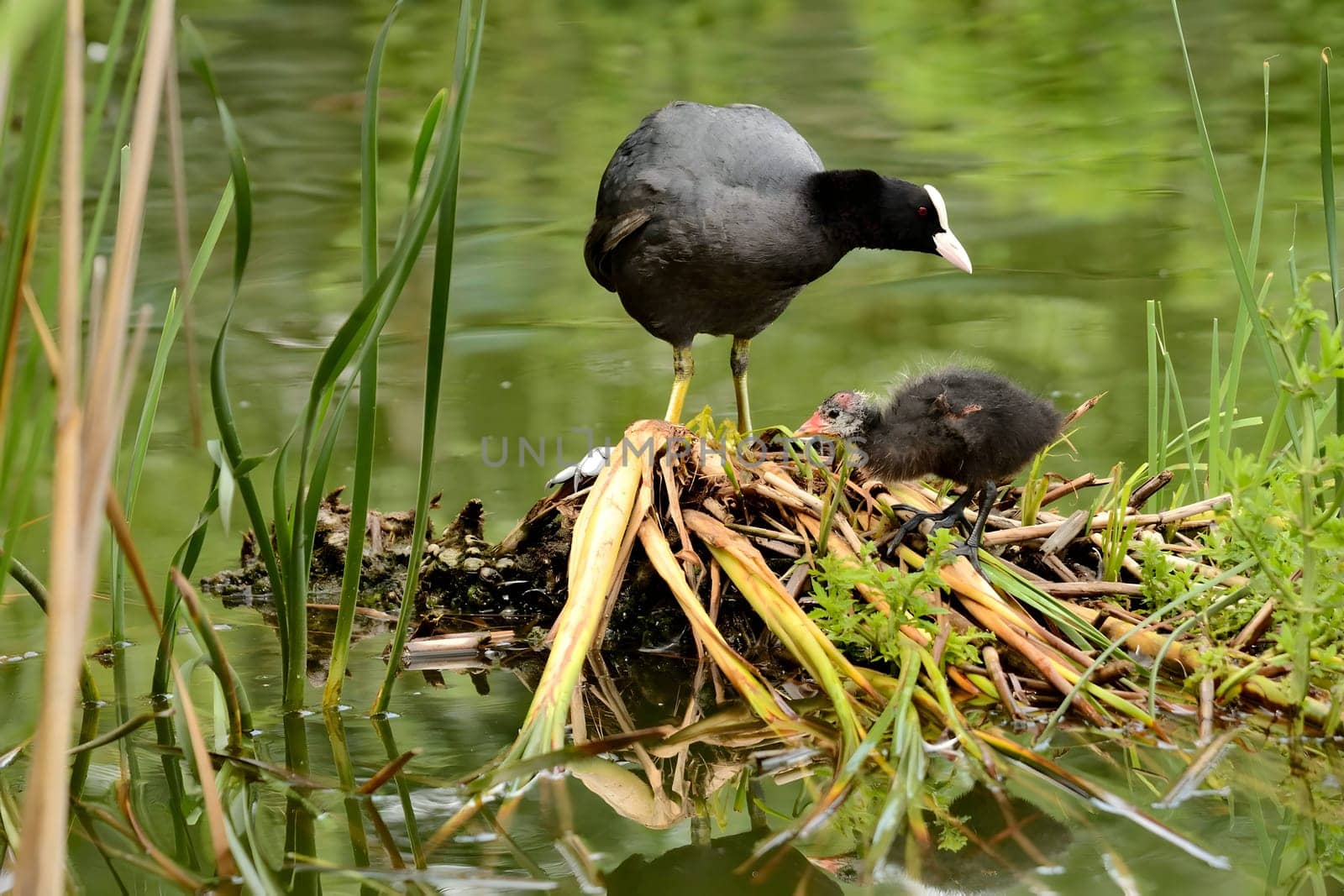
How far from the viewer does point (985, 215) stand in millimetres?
4570

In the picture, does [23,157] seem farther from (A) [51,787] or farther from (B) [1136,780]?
(B) [1136,780]

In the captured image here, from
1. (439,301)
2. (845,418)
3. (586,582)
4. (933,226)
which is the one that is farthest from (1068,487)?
(439,301)

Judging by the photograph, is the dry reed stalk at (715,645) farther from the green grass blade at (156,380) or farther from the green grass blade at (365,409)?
the green grass blade at (156,380)

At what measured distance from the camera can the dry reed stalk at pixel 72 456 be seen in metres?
0.82

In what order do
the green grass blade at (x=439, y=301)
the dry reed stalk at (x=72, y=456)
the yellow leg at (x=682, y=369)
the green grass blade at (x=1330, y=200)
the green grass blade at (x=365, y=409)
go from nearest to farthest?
the dry reed stalk at (x=72, y=456)
the green grass blade at (x=439, y=301)
the green grass blade at (x=365, y=409)
the green grass blade at (x=1330, y=200)
the yellow leg at (x=682, y=369)

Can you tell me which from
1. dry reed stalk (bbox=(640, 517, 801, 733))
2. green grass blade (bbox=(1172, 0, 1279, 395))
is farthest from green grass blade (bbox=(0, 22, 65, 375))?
green grass blade (bbox=(1172, 0, 1279, 395))

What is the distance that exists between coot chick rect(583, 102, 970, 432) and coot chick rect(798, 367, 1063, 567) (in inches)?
22.4

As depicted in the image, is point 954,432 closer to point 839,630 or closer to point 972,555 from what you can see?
point 972,555

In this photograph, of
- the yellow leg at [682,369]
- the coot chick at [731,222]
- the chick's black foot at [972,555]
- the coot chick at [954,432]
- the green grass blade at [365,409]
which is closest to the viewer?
the green grass blade at [365,409]

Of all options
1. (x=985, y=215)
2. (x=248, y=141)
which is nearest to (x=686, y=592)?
(x=985, y=215)

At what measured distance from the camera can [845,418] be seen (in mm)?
1974

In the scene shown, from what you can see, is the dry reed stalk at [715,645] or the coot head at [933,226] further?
the coot head at [933,226]

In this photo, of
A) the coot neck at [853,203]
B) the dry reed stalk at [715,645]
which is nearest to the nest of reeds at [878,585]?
the dry reed stalk at [715,645]

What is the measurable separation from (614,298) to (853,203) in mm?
1753
